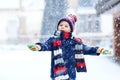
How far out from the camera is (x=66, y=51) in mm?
4113

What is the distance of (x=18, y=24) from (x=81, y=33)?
4961 millimetres

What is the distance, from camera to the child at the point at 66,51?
4051 mm

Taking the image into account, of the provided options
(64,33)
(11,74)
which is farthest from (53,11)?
(64,33)

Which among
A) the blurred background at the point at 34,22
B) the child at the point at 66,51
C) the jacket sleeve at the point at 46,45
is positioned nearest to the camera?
the jacket sleeve at the point at 46,45

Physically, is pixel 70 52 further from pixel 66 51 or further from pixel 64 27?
pixel 64 27

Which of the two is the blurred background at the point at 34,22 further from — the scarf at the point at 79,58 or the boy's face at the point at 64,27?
Result: the boy's face at the point at 64,27

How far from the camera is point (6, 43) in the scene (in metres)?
24.5

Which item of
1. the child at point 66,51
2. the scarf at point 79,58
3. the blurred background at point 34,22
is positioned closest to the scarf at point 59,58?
the child at point 66,51

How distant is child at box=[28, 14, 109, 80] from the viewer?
4.05 m

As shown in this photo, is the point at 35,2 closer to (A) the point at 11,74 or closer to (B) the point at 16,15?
(B) the point at 16,15

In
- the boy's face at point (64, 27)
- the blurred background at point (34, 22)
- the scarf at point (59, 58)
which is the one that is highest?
the blurred background at point (34, 22)

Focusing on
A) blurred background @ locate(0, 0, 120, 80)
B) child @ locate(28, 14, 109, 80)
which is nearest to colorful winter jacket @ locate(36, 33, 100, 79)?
child @ locate(28, 14, 109, 80)

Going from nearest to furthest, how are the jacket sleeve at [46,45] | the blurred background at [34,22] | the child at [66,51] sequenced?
the jacket sleeve at [46,45], the child at [66,51], the blurred background at [34,22]

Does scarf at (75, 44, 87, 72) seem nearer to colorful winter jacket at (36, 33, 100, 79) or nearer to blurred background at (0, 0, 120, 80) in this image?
colorful winter jacket at (36, 33, 100, 79)
